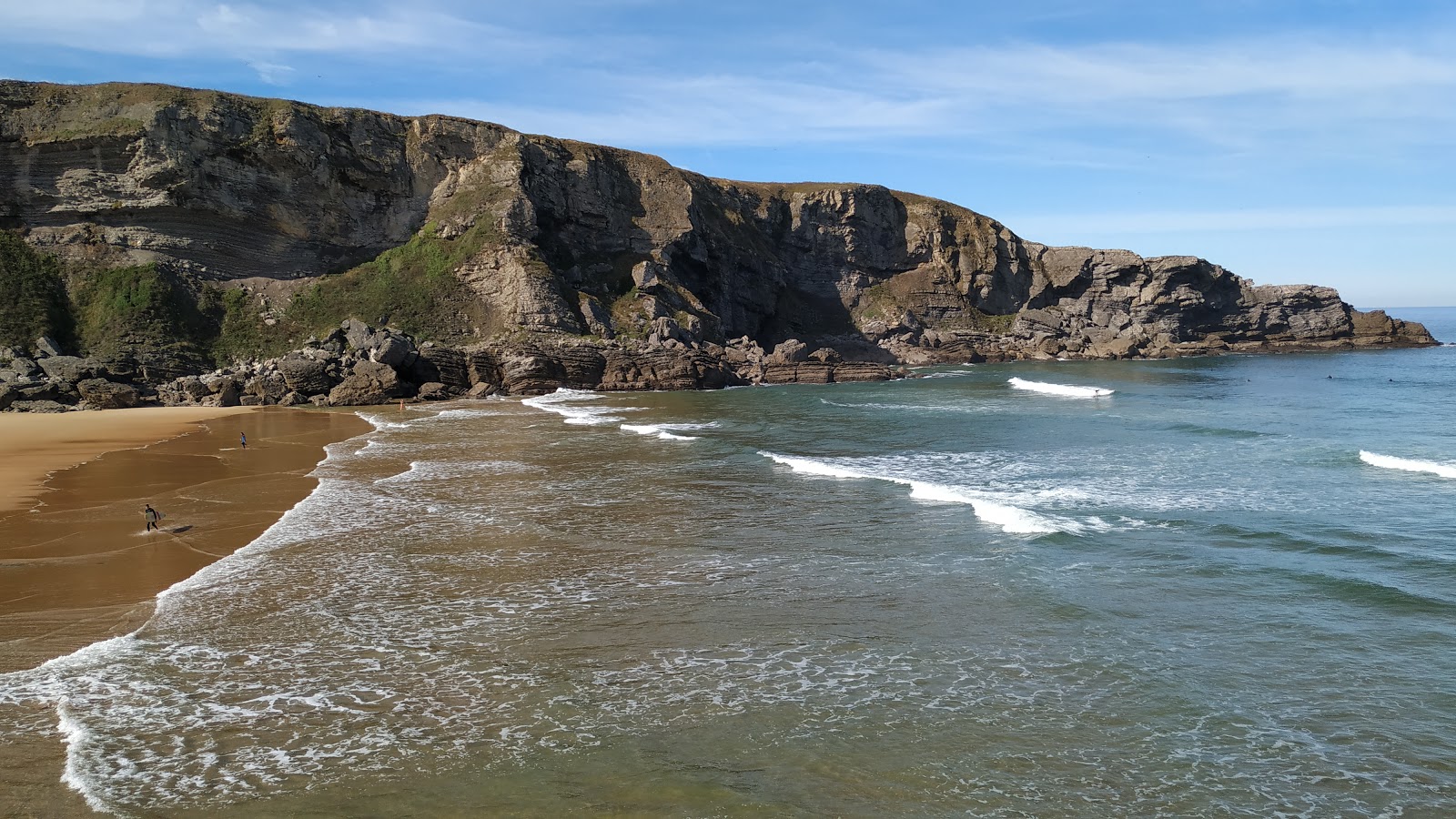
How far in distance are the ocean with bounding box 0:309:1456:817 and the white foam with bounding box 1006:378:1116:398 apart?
2577 centimetres

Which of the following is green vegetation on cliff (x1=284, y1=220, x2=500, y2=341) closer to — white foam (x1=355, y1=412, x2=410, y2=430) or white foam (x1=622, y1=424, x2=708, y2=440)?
white foam (x1=355, y1=412, x2=410, y2=430)

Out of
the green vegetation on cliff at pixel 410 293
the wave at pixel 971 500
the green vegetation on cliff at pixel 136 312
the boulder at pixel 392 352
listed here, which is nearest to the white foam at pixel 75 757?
the wave at pixel 971 500

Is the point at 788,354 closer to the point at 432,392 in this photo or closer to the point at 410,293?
the point at 432,392

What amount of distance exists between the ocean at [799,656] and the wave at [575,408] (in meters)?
15.4

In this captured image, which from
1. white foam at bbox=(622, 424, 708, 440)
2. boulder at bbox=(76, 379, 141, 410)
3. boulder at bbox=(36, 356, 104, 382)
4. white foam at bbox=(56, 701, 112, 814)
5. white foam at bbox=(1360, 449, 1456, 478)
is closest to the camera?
white foam at bbox=(56, 701, 112, 814)

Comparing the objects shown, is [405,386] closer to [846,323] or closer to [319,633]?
[319,633]

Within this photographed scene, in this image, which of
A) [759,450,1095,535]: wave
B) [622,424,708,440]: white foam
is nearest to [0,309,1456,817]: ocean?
[759,450,1095,535]: wave

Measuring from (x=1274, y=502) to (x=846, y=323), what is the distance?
7508 centimetres

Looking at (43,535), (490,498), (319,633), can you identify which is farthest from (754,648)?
(43,535)

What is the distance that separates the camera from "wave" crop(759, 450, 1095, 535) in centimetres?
1559

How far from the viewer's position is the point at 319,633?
10391mm

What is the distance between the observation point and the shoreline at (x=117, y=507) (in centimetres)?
1103

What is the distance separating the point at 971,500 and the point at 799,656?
9.49 m

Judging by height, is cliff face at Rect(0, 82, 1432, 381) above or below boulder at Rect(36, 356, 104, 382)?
above
